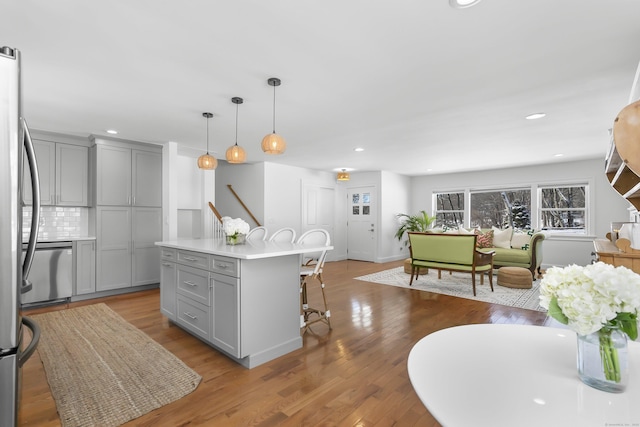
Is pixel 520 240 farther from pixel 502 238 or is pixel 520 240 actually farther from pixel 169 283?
pixel 169 283

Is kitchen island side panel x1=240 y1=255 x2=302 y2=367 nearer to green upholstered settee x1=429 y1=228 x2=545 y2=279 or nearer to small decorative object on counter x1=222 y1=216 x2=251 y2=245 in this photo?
small decorative object on counter x1=222 y1=216 x2=251 y2=245

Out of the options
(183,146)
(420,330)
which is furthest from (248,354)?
(183,146)

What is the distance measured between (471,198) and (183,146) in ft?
22.4

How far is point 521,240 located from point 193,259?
6.21m

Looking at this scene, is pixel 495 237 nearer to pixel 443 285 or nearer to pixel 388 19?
pixel 443 285

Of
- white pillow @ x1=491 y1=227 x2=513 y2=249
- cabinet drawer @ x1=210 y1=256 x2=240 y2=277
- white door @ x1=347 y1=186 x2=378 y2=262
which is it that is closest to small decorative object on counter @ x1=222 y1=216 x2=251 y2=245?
cabinet drawer @ x1=210 y1=256 x2=240 y2=277

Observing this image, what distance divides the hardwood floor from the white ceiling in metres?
2.16

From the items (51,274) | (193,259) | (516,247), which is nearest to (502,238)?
(516,247)

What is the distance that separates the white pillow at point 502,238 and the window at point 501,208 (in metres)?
0.82

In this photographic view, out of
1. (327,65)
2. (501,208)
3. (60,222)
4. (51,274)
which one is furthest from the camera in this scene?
(501,208)

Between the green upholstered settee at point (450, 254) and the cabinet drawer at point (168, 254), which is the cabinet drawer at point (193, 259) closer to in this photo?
the cabinet drawer at point (168, 254)

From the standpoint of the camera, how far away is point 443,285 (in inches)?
211

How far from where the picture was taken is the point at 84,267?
14.5ft

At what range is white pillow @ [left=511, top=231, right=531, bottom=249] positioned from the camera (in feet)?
20.4
